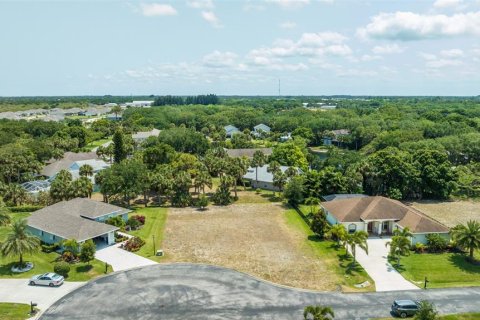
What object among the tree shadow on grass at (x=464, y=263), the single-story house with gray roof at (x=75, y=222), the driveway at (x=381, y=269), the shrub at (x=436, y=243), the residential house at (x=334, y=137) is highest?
the residential house at (x=334, y=137)

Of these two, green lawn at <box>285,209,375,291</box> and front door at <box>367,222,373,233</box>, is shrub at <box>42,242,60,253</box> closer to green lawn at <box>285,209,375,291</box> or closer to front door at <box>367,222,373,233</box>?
green lawn at <box>285,209,375,291</box>

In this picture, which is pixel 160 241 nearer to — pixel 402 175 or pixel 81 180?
pixel 81 180

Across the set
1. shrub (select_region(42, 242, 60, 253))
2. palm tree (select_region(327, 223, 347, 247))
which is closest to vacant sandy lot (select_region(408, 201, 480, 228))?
palm tree (select_region(327, 223, 347, 247))

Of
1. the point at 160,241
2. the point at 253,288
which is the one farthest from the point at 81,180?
the point at 253,288

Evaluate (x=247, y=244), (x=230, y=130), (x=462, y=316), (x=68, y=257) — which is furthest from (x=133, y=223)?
(x=230, y=130)

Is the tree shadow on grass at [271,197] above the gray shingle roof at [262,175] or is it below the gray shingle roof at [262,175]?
below

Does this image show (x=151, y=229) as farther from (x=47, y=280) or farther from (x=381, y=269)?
(x=381, y=269)

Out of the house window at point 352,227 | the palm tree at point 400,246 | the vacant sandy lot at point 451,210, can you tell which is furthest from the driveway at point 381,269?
the vacant sandy lot at point 451,210

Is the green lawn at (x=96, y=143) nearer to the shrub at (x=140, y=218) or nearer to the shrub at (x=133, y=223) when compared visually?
the shrub at (x=140, y=218)
